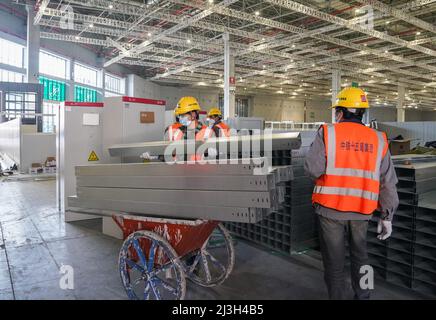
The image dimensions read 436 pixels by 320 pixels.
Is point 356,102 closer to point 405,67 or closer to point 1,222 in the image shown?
point 1,222

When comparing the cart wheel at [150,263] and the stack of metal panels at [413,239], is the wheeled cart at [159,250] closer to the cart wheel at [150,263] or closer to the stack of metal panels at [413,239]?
the cart wheel at [150,263]

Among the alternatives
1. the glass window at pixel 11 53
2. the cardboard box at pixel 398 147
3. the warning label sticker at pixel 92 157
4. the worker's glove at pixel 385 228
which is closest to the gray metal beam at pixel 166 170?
the worker's glove at pixel 385 228

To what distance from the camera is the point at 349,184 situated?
8.21 ft

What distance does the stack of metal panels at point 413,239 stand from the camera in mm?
3061

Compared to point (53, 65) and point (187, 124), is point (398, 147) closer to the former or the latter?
point (187, 124)

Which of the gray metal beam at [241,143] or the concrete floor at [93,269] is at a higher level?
the gray metal beam at [241,143]

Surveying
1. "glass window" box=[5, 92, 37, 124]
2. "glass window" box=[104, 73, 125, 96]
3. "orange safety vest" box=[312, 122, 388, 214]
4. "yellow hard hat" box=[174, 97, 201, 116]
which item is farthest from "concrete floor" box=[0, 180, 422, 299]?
"glass window" box=[104, 73, 125, 96]

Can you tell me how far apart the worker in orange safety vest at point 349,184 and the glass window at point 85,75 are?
18588 millimetres

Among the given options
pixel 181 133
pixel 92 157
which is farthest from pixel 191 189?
pixel 92 157

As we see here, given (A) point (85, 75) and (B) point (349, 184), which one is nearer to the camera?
(B) point (349, 184)

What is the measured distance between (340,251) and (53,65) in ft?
59.1
